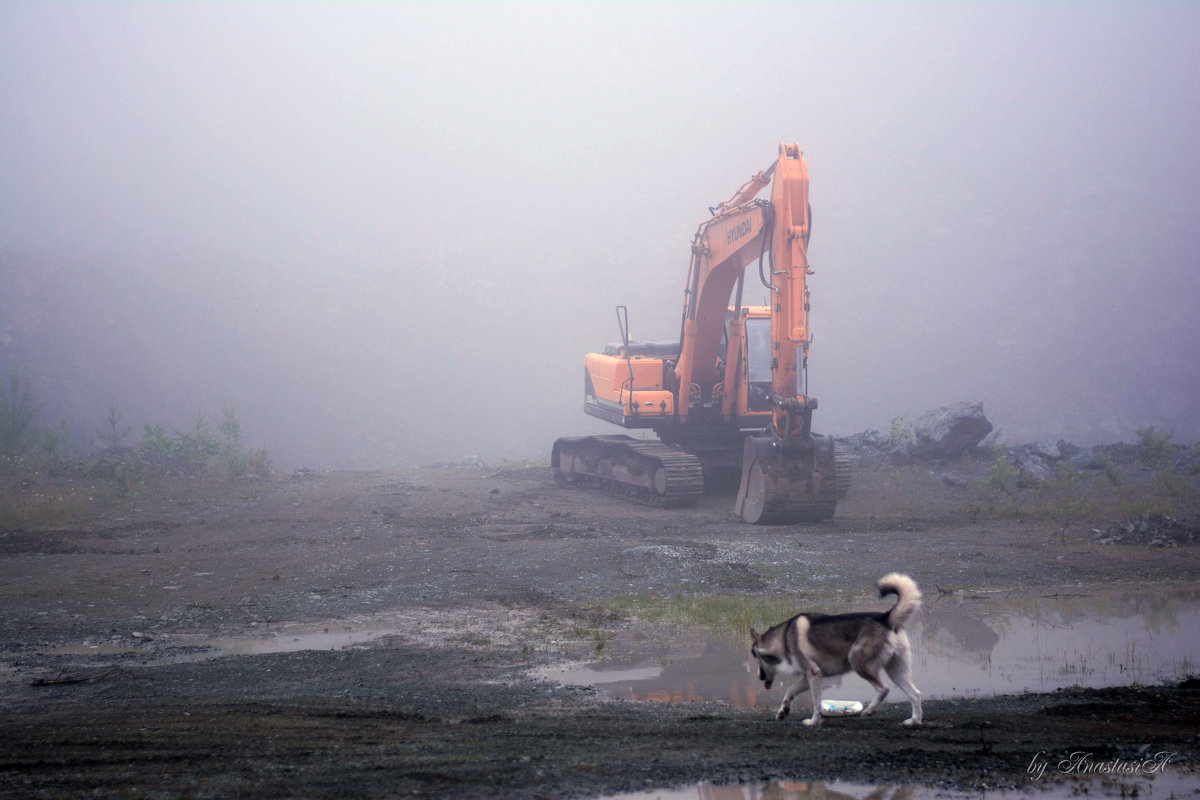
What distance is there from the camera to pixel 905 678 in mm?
4977

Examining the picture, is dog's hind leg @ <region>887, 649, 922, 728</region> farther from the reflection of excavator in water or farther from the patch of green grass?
the reflection of excavator in water

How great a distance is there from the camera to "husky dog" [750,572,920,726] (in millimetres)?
4977

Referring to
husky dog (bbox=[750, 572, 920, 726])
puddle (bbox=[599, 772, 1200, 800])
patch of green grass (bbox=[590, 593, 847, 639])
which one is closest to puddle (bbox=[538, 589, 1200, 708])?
patch of green grass (bbox=[590, 593, 847, 639])

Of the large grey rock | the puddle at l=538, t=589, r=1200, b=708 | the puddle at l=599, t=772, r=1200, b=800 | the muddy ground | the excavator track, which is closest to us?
the puddle at l=599, t=772, r=1200, b=800

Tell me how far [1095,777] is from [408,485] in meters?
16.1

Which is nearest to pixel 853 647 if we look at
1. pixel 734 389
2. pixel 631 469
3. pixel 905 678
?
pixel 905 678

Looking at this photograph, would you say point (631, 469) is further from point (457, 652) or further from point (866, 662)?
point (866, 662)

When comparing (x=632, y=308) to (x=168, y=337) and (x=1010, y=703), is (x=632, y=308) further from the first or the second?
(x=1010, y=703)

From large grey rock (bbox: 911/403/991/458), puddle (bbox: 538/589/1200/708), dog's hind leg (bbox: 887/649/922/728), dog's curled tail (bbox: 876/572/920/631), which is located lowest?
puddle (bbox: 538/589/1200/708)

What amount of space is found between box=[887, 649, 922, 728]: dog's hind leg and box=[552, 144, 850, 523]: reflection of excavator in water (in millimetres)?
7976

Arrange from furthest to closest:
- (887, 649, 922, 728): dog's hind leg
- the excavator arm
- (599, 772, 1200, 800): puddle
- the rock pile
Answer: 1. the excavator arm
2. the rock pile
3. (887, 649, 922, 728): dog's hind leg
4. (599, 772, 1200, 800): puddle

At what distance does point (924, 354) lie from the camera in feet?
151

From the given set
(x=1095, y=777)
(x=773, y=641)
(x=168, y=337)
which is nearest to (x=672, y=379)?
(x=773, y=641)

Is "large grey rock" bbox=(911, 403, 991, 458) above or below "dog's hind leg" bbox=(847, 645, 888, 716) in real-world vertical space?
above
